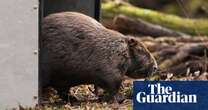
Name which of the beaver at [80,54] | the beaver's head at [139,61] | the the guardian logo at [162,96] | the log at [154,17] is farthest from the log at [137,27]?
the the guardian logo at [162,96]

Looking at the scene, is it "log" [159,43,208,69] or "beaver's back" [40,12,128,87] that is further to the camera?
"log" [159,43,208,69]

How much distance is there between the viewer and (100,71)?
27.0ft

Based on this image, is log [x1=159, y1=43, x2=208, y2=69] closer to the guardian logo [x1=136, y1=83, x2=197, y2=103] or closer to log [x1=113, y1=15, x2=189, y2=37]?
log [x1=113, y1=15, x2=189, y2=37]

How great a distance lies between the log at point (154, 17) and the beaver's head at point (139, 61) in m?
6.56

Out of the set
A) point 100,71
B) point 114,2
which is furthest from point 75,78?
point 114,2

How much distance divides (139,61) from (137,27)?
5322mm

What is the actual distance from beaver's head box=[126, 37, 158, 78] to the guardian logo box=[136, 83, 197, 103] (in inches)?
65.7

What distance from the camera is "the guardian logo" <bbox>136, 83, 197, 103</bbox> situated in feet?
22.7

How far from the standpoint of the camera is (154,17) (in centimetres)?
1552

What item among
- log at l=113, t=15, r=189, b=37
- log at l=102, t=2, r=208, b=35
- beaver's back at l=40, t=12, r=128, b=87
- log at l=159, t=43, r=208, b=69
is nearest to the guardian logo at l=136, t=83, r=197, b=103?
beaver's back at l=40, t=12, r=128, b=87

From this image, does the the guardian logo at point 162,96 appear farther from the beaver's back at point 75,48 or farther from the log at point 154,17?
the log at point 154,17

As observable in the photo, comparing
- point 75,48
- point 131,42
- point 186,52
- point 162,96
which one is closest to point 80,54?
point 75,48

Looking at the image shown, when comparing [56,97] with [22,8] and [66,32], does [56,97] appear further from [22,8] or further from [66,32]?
[22,8]

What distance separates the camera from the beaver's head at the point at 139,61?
339 inches
